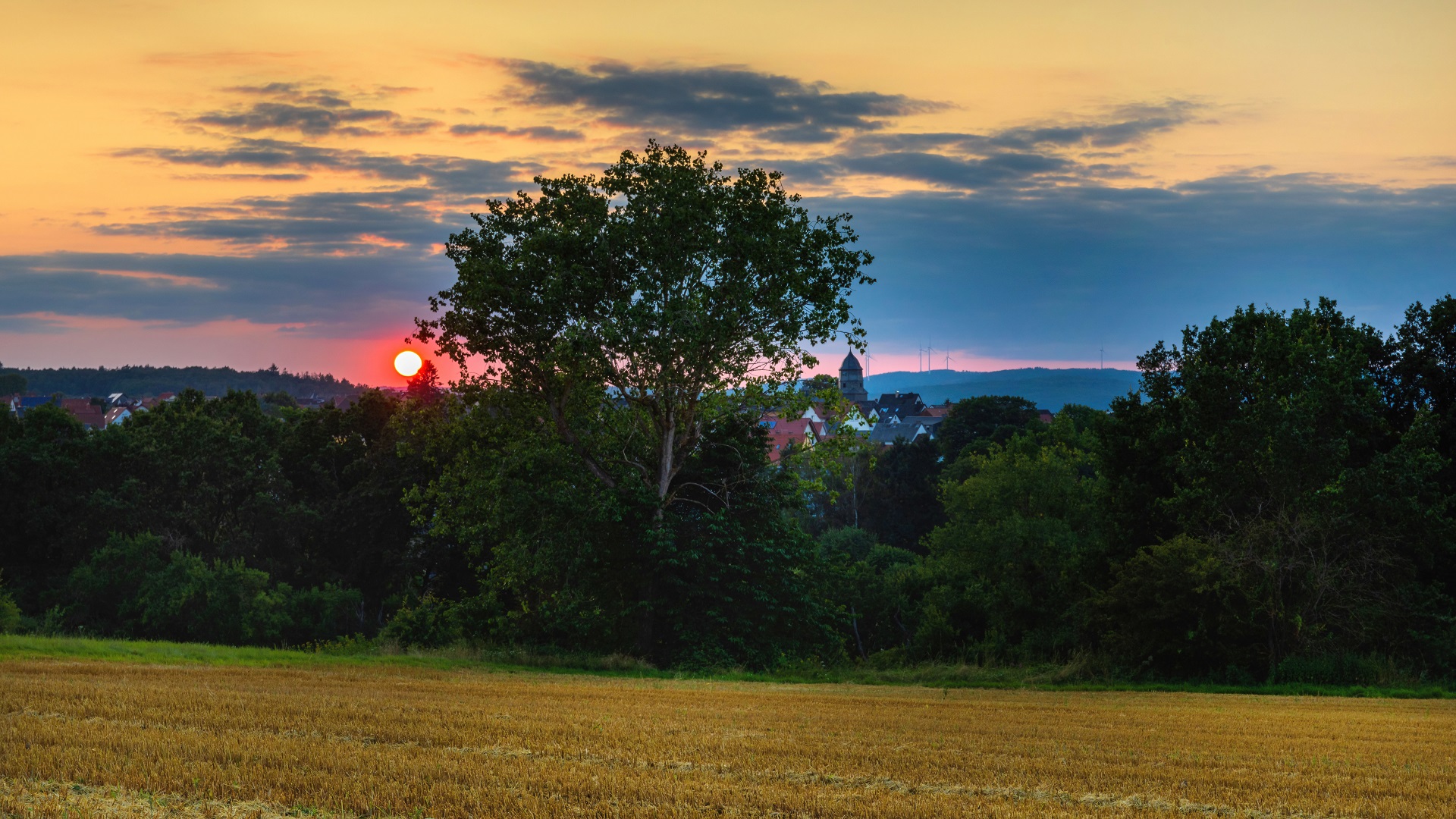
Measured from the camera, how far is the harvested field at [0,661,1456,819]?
955 cm

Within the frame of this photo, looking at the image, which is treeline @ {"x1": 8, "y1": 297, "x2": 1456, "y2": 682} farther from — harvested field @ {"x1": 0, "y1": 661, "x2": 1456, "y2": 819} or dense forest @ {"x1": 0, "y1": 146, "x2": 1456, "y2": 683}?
harvested field @ {"x1": 0, "y1": 661, "x2": 1456, "y2": 819}

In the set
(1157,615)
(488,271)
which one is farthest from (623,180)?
(1157,615)

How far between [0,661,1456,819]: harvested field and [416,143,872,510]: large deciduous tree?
13.4 metres

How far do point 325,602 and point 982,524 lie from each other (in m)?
A: 31.7

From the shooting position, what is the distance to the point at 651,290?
103 ft

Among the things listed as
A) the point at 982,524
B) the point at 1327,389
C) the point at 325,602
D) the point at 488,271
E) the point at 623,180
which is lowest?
the point at 325,602

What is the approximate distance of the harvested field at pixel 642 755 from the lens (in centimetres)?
955

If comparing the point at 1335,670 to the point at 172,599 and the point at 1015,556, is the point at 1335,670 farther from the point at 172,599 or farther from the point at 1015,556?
the point at 172,599

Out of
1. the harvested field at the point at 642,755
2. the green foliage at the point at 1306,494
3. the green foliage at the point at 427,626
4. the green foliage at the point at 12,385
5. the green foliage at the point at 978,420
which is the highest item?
the green foliage at the point at 12,385

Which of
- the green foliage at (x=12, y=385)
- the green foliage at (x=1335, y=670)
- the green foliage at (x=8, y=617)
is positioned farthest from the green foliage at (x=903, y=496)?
the green foliage at (x=12, y=385)

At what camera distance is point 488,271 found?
1229 inches

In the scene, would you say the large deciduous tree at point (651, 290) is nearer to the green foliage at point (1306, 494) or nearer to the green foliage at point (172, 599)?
the green foliage at point (1306, 494)

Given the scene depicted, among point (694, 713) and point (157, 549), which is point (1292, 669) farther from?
point (157, 549)

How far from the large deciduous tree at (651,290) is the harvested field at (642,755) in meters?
13.4
